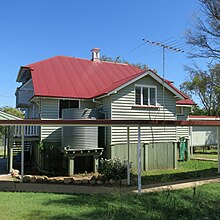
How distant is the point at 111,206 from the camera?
753 cm

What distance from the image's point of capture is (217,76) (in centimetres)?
1708

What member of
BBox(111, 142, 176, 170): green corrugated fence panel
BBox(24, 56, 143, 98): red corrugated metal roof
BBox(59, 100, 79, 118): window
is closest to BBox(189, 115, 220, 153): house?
BBox(24, 56, 143, 98): red corrugated metal roof

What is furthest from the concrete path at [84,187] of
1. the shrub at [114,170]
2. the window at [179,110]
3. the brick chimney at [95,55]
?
the brick chimney at [95,55]

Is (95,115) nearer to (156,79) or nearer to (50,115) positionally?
(50,115)

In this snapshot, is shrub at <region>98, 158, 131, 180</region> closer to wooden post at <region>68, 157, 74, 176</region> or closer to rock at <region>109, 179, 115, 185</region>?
rock at <region>109, 179, 115, 185</region>

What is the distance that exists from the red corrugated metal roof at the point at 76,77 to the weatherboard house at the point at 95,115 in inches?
2.3

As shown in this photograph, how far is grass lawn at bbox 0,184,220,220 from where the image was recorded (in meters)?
6.66

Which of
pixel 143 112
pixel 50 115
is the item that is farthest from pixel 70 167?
pixel 143 112

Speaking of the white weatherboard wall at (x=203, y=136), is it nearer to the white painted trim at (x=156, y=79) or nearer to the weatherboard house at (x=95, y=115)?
the weatherboard house at (x=95, y=115)

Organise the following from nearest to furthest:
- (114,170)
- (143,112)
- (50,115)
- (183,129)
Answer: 1. (114,170)
2. (50,115)
3. (143,112)
4. (183,129)

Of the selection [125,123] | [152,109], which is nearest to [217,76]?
[152,109]

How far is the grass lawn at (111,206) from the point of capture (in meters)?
6.66

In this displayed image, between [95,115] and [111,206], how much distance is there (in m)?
8.95

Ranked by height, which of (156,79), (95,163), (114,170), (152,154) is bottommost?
(95,163)
